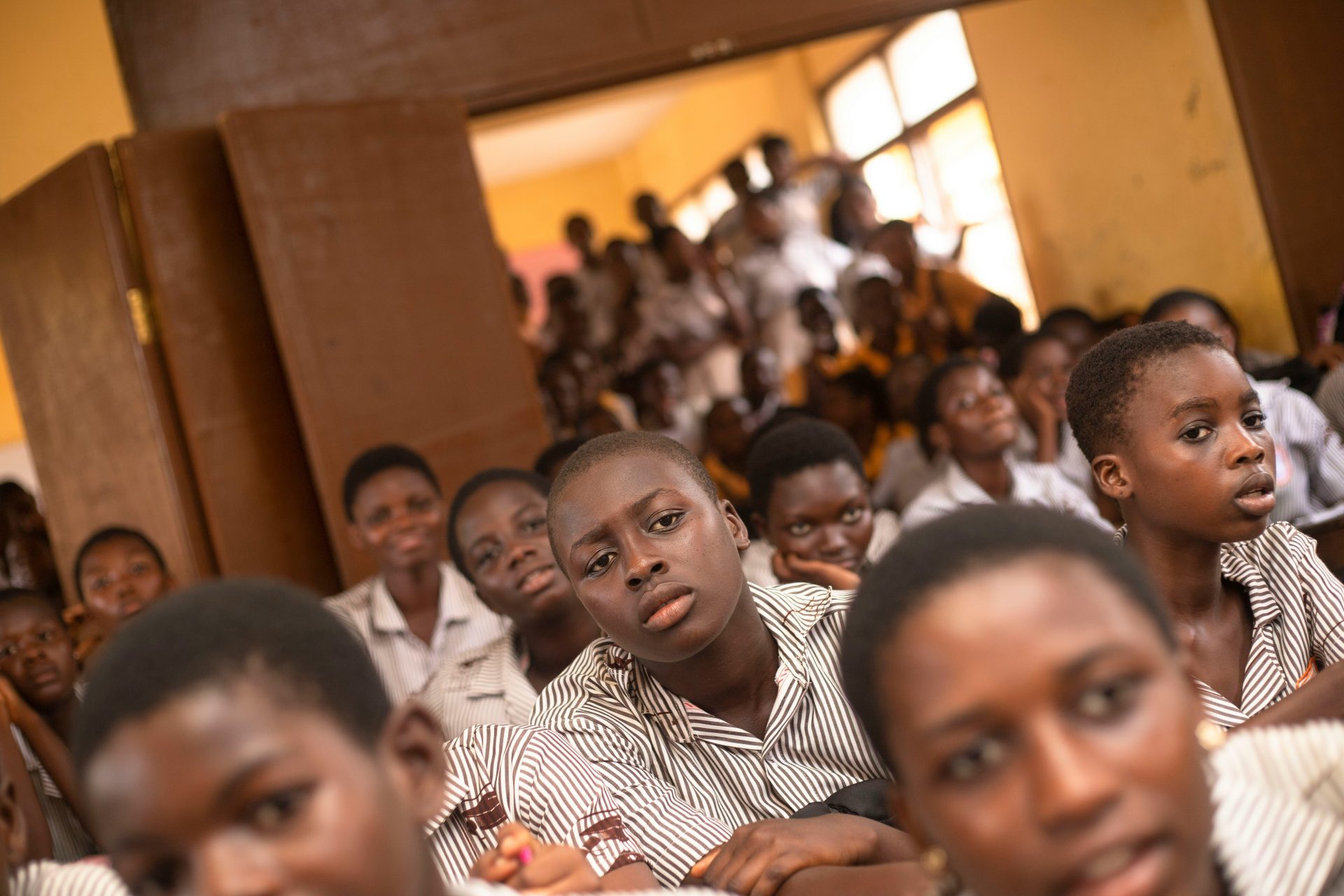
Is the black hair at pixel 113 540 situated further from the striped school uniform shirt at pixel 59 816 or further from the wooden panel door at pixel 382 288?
the striped school uniform shirt at pixel 59 816

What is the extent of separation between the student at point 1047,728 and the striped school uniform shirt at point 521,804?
2.00 feet

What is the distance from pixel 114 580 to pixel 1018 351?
330 cm

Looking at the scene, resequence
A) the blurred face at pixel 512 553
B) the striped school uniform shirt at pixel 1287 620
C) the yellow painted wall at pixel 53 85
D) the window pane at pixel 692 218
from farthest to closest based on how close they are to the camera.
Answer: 1. the window pane at pixel 692 218
2. the yellow painted wall at pixel 53 85
3. the blurred face at pixel 512 553
4. the striped school uniform shirt at pixel 1287 620

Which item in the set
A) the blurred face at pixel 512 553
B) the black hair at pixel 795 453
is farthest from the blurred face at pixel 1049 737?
the black hair at pixel 795 453

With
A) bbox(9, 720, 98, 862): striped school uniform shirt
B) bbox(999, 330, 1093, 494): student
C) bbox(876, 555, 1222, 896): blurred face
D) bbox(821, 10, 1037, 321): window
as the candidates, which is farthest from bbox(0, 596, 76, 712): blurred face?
bbox(821, 10, 1037, 321): window

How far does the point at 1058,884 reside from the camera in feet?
3.31

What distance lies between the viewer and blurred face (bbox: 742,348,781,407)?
19.2ft

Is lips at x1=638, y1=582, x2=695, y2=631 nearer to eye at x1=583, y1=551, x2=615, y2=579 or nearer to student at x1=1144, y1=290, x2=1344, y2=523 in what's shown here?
eye at x1=583, y1=551, x2=615, y2=579

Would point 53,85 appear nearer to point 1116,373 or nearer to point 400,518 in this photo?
point 400,518

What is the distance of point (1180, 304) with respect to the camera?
4160 mm

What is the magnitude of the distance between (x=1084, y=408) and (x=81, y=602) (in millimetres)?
3027

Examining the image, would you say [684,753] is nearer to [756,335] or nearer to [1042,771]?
[1042,771]

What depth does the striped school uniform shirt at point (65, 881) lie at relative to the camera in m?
1.48

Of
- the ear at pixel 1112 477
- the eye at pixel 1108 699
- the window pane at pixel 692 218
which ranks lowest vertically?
the eye at pixel 1108 699
